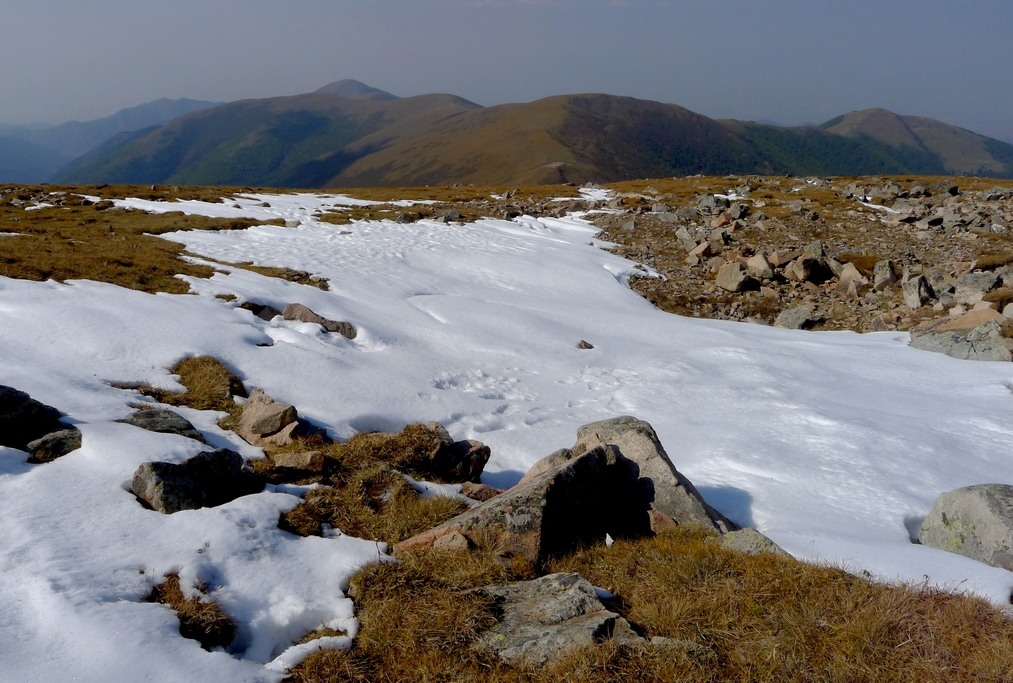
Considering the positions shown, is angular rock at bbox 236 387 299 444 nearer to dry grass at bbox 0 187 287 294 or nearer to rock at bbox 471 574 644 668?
rock at bbox 471 574 644 668

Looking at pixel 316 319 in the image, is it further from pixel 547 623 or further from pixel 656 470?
pixel 547 623

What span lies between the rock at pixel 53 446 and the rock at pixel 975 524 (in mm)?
13752

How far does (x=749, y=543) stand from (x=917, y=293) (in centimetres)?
2602

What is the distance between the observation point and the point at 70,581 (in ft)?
19.5

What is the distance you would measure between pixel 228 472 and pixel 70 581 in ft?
9.14

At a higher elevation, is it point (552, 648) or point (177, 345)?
point (177, 345)

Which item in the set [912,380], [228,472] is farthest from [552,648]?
[912,380]

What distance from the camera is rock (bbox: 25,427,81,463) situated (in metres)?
8.16

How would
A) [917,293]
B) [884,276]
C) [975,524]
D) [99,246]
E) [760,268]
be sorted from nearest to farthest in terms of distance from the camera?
1. [975,524]
2. [99,246]
3. [917,293]
4. [884,276]
5. [760,268]

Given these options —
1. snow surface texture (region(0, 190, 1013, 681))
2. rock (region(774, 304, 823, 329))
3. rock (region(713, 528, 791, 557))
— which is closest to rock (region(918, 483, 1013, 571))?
snow surface texture (region(0, 190, 1013, 681))

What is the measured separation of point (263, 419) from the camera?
1134 cm

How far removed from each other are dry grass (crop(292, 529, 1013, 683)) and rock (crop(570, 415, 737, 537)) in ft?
5.45

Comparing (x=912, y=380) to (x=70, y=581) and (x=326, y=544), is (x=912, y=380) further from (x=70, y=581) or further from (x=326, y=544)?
(x=70, y=581)

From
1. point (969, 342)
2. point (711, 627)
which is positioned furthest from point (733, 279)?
point (711, 627)
